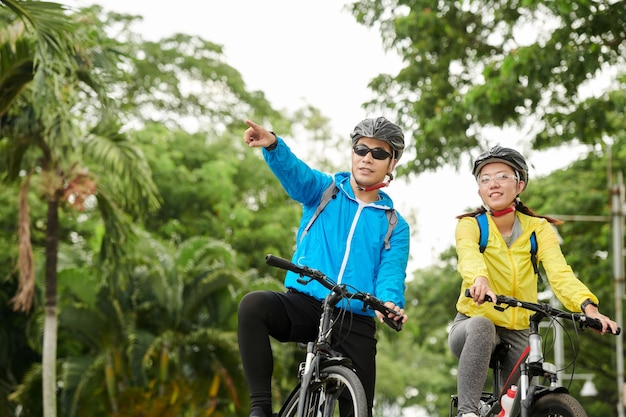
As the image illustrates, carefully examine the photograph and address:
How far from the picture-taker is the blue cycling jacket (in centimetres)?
515

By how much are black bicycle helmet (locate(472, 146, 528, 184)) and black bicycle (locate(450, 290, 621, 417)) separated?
83cm

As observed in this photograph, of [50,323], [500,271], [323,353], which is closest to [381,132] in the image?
[500,271]

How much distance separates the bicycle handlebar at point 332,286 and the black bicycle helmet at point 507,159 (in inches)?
45.9

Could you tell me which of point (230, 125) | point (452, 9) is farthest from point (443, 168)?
point (230, 125)

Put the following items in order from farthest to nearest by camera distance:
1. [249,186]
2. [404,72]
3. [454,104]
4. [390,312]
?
[249,186] < [404,72] < [454,104] < [390,312]

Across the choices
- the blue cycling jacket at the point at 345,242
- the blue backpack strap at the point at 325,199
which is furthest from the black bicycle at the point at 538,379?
the blue backpack strap at the point at 325,199

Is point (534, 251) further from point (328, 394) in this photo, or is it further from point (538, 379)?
point (328, 394)

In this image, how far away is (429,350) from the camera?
2986 cm

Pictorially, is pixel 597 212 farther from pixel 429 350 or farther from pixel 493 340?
pixel 493 340

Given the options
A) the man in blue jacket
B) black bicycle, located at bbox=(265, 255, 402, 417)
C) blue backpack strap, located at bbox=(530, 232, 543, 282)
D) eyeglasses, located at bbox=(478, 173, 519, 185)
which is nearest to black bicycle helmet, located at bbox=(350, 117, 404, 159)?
the man in blue jacket

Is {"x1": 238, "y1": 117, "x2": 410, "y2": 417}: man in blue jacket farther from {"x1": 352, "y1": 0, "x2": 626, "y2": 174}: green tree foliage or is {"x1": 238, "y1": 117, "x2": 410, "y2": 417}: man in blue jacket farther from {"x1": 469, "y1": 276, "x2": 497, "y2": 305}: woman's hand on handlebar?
{"x1": 352, "y1": 0, "x2": 626, "y2": 174}: green tree foliage

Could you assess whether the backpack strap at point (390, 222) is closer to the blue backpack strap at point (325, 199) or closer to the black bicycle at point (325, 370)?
the blue backpack strap at point (325, 199)

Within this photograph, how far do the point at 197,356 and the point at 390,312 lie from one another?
1736 centimetres

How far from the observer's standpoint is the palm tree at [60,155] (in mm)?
11992
